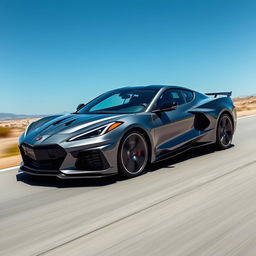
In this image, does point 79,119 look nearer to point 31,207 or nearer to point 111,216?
point 31,207

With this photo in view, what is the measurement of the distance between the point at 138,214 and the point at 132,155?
1.64 metres

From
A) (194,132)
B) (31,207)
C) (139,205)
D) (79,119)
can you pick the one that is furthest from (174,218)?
(194,132)

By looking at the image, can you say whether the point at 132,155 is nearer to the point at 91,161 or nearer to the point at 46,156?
the point at 91,161

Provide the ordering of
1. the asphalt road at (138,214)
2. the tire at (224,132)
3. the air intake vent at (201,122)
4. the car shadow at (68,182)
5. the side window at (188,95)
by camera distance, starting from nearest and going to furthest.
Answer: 1. the asphalt road at (138,214)
2. the car shadow at (68,182)
3. the air intake vent at (201,122)
4. the side window at (188,95)
5. the tire at (224,132)

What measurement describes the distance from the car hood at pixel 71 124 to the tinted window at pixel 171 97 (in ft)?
3.33

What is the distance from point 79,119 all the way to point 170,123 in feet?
4.68

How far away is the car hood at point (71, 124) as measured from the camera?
485cm

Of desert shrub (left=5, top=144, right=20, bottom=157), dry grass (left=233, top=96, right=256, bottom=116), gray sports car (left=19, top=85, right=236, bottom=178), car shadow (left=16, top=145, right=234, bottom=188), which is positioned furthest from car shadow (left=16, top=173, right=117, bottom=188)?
dry grass (left=233, top=96, right=256, bottom=116)

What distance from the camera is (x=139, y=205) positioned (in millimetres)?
3826

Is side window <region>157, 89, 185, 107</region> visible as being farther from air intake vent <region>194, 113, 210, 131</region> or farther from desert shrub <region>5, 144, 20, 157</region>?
desert shrub <region>5, 144, 20, 157</region>

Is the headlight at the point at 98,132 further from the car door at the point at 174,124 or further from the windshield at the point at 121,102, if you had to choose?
the car door at the point at 174,124

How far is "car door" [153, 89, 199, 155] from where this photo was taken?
5.53 meters

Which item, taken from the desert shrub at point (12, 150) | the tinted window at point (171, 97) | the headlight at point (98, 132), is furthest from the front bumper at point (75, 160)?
the desert shrub at point (12, 150)

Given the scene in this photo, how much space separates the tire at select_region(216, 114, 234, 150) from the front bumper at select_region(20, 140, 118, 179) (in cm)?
275
